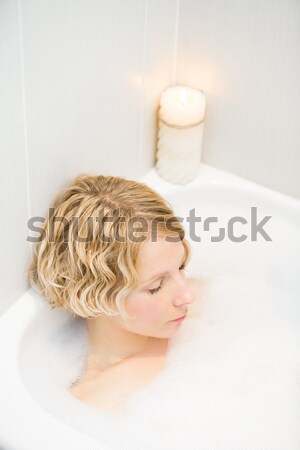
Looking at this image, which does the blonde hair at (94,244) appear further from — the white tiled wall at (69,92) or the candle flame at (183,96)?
the candle flame at (183,96)

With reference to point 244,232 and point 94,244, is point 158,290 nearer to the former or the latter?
point 94,244

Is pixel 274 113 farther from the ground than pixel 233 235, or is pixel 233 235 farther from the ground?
pixel 274 113

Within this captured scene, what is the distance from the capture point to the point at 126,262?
1334mm

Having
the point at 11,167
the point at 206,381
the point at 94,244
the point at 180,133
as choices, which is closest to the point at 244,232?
the point at 180,133

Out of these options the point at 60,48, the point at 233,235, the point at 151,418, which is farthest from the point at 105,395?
the point at 60,48

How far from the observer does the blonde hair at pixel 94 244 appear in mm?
1336

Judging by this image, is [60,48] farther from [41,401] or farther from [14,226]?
[41,401]

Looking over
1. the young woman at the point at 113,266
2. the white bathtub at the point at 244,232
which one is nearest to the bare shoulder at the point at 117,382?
the young woman at the point at 113,266

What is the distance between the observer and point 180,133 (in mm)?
1685

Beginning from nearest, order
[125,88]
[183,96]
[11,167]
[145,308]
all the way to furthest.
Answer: [11,167], [145,308], [125,88], [183,96]

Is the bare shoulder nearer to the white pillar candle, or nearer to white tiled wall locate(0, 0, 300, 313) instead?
white tiled wall locate(0, 0, 300, 313)

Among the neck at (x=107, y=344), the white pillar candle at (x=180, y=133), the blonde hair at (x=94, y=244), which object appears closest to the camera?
the blonde hair at (x=94, y=244)

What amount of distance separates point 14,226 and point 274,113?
64cm

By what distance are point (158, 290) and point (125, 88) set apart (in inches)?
16.8
